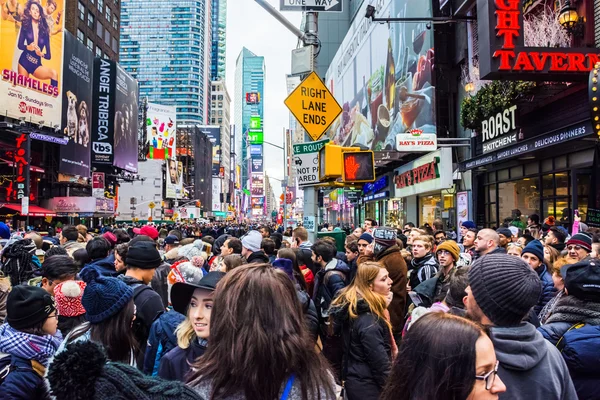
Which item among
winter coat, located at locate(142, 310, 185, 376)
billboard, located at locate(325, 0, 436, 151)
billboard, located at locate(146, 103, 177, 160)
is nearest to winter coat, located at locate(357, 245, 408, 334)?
winter coat, located at locate(142, 310, 185, 376)

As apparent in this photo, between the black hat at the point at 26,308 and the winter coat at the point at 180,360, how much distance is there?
878 mm

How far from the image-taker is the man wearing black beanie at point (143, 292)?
4199mm

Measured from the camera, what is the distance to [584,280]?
3268mm

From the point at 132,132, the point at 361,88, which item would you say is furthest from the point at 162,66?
the point at 361,88

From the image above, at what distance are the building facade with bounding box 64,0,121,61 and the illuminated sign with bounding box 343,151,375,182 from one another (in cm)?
5033

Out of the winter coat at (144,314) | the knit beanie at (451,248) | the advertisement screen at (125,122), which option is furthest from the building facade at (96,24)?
the winter coat at (144,314)

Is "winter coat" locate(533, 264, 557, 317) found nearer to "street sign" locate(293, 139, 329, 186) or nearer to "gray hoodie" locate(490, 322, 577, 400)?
"gray hoodie" locate(490, 322, 577, 400)

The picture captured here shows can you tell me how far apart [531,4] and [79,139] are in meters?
41.3

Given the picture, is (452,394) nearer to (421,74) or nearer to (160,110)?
(421,74)

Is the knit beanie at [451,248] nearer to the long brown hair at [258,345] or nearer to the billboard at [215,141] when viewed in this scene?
the long brown hair at [258,345]

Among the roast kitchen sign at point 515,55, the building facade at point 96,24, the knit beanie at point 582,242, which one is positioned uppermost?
the building facade at point 96,24

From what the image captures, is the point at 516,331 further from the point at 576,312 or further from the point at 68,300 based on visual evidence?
the point at 68,300

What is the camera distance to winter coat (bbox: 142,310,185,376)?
3648 mm

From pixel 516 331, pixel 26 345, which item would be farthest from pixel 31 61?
pixel 516 331
